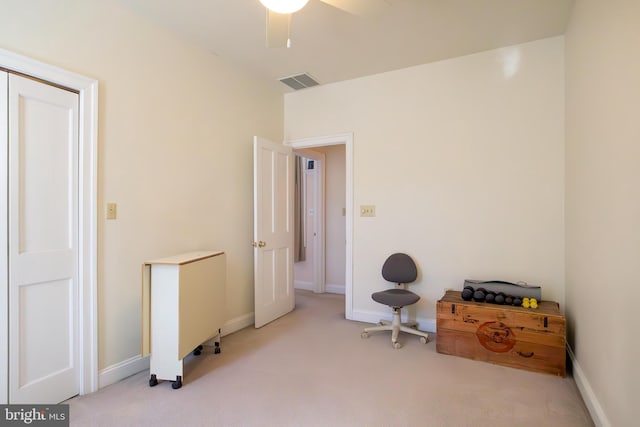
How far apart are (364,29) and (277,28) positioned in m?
1.09

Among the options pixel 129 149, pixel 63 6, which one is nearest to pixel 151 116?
pixel 129 149

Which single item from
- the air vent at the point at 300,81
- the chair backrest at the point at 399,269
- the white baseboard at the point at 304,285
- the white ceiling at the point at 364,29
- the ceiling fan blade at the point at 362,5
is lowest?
the white baseboard at the point at 304,285

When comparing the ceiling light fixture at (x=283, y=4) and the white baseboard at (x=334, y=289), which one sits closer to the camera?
the ceiling light fixture at (x=283, y=4)

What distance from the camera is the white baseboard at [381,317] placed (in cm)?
328

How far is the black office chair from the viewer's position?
2986mm

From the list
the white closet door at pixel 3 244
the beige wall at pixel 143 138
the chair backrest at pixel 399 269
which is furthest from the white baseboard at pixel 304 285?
the white closet door at pixel 3 244

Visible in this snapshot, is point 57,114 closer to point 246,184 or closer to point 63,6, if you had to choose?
point 63,6

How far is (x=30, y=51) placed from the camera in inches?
74.9

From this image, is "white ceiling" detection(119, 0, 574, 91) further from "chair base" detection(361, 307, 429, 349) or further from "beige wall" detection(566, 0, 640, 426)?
"chair base" detection(361, 307, 429, 349)

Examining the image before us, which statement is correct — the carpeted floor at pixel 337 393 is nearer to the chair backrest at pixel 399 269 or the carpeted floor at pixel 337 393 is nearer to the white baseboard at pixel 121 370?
the white baseboard at pixel 121 370

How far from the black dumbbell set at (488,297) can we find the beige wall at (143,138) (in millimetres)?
2195

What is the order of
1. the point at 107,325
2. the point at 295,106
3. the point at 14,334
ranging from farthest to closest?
the point at 295,106, the point at 107,325, the point at 14,334

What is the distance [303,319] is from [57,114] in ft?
9.40

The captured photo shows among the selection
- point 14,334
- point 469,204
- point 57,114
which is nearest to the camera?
point 14,334
